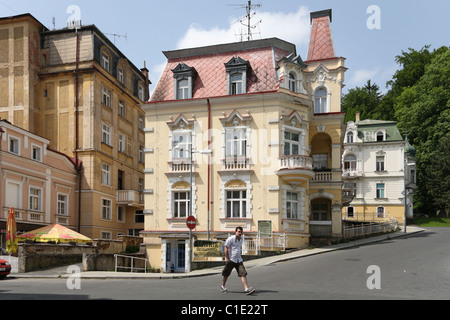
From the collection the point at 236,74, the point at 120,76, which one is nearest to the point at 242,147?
the point at 236,74

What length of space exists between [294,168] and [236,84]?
6.98 m

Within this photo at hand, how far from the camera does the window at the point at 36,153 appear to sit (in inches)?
1235

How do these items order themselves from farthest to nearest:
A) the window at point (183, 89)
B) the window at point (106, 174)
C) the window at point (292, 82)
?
the window at point (106, 174), the window at point (183, 89), the window at point (292, 82)

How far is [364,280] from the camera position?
15.7 metres

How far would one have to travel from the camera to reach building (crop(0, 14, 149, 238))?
117 ft

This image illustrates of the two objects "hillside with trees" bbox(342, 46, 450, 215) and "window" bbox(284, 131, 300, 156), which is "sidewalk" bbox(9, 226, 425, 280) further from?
"hillside with trees" bbox(342, 46, 450, 215)

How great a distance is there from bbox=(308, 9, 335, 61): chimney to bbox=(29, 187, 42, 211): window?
20.8 m

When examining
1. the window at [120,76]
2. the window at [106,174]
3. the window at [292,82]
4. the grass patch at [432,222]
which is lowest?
the grass patch at [432,222]

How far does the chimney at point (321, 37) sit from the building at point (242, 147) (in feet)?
0.81

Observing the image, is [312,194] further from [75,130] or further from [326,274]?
[75,130]

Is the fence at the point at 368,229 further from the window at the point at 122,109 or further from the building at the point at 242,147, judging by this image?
the window at the point at 122,109

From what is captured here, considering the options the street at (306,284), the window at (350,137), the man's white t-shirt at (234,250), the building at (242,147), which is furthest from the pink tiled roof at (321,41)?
the window at (350,137)

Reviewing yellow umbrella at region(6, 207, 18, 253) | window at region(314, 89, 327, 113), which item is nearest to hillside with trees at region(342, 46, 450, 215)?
window at region(314, 89, 327, 113)
